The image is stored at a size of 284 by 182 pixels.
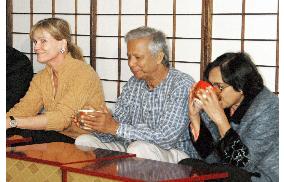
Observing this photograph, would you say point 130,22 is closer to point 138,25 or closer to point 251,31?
point 138,25

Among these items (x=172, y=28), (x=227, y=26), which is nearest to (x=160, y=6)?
(x=172, y=28)

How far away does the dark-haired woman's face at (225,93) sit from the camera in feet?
11.7

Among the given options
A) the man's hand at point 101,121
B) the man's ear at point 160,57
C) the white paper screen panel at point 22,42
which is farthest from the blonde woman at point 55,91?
the white paper screen panel at point 22,42

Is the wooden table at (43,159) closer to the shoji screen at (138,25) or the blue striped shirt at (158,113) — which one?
the blue striped shirt at (158,113)

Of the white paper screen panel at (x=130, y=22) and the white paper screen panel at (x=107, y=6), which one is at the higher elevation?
the white paper screen panel at (x=107, y=6)

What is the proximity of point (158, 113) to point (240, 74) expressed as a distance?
792 millimetres

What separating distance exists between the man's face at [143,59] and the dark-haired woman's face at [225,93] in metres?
0.64

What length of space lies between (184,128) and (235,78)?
0.60 meters

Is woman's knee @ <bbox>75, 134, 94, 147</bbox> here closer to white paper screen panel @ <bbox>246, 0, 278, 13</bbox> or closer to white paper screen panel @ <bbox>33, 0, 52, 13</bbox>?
white paper screen panel @ <bbox>246, 0, 278, 13</bbox>

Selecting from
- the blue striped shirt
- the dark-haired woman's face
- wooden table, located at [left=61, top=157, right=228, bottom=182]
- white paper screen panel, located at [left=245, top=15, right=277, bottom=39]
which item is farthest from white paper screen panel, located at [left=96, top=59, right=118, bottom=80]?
wooden table, located at [left=61, top=157, right=228, bottom=182]

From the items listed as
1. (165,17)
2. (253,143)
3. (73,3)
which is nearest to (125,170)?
(253,143)

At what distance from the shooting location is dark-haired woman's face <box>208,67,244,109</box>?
356cm

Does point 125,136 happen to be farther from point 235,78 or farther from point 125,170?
point 125,170

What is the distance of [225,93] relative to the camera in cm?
356
